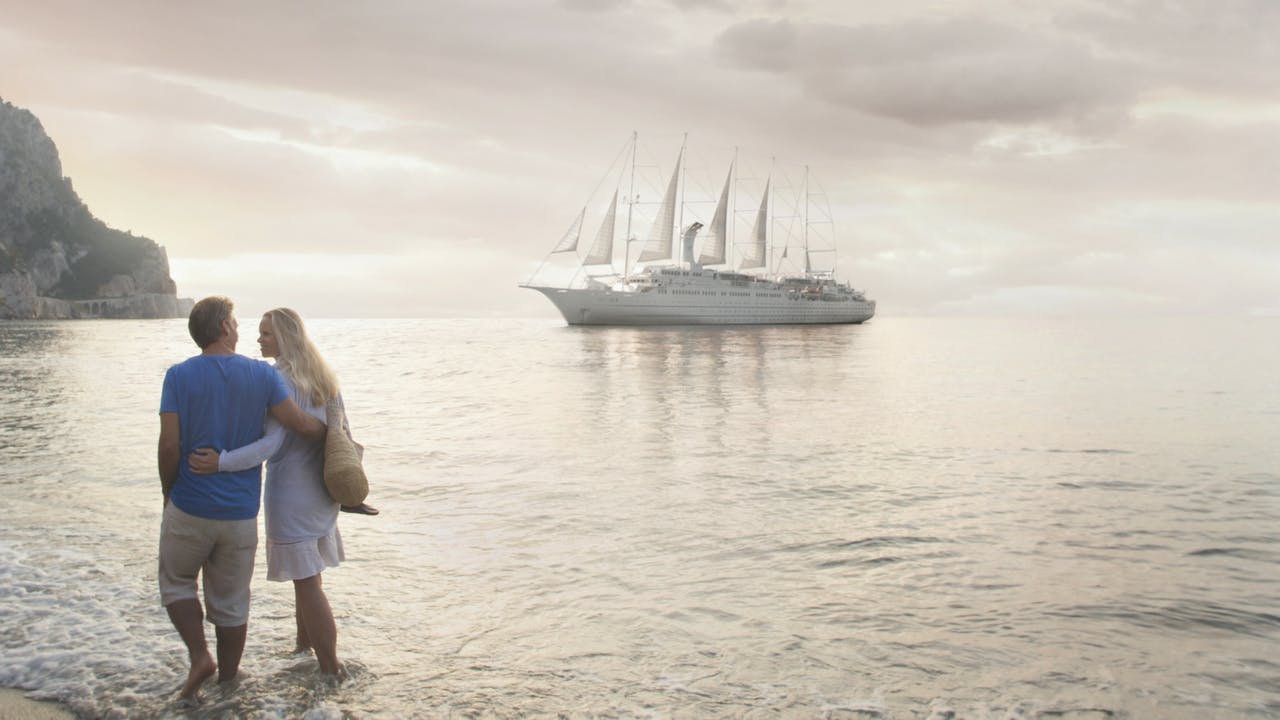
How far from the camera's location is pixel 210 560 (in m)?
3.82

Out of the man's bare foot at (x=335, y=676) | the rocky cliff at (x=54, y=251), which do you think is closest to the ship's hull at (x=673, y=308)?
the man's bare foot at (x=335, y=676)

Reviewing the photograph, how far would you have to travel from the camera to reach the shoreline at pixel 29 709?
380 centimetres

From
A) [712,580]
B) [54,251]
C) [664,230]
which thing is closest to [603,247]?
[664,230]

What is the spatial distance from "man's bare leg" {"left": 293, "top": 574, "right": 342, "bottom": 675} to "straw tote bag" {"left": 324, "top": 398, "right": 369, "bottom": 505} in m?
0.49

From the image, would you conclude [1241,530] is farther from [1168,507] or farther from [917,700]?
[917,700]

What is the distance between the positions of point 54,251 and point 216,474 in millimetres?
214766

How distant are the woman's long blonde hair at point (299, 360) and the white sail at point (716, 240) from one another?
10264 cm

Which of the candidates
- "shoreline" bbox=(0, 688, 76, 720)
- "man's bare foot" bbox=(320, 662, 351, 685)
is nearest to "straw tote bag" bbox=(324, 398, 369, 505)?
"man's bare foot" bbox=(320, 662, 351, 685)

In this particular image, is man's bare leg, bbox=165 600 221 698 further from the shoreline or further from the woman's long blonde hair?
the woman's long blonde hair

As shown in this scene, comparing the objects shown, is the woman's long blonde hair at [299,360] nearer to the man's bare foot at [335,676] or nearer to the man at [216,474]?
the man at [216,474]

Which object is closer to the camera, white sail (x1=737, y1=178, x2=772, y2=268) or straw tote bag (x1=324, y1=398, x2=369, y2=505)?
straw tote bag (x1=324, y1=398, x2=369, y2=505)

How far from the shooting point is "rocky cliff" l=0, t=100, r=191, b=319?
167 m

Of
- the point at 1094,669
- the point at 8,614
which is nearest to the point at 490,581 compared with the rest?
the point at 8,614

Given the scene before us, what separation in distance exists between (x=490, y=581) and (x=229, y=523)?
254 cm
